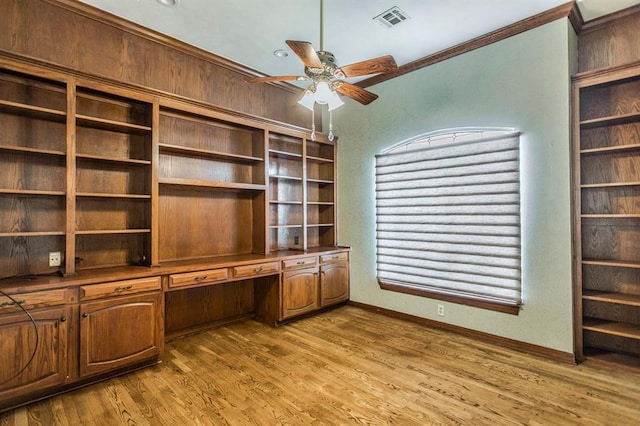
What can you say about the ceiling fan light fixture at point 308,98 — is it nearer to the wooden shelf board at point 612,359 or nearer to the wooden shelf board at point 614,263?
the wooden shelf board at point 614,263

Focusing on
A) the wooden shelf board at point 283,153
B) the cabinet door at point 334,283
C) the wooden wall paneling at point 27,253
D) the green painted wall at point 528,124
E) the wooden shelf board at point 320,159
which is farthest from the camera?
the wooden shelf board at point 320,159

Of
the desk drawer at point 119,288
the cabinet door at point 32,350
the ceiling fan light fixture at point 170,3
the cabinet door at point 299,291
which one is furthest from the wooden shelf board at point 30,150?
the cabinet door at point 299,291

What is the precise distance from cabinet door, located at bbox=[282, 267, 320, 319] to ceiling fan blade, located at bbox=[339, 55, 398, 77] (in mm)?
2385

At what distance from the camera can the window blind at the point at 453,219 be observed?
3.18 meters

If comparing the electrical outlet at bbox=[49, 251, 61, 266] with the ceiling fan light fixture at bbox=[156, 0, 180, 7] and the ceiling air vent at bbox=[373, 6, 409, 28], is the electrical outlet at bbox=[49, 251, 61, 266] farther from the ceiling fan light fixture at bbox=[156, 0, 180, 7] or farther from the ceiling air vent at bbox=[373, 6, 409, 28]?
the ceiling air vent at bbox=[373, 6, 409, 28]

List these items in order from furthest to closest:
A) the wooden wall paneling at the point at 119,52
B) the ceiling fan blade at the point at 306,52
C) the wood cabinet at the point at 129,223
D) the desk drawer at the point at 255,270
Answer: the desk drawer at the point at 255,270
the wooden wall paneling at the point at 119,52
the wood cabinet at the point at 129,223
the ceiling fan blade at the point at 306,52

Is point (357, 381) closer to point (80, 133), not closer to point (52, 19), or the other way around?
point (80, 133)

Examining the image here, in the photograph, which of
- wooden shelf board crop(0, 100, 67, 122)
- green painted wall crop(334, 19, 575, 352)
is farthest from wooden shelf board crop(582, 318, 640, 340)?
wooden shelf board crop(0, 100, 67, 122)

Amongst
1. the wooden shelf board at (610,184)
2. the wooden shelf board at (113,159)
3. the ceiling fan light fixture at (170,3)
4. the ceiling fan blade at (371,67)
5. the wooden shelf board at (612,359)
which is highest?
the ceiling fan light fixture at (170,3)

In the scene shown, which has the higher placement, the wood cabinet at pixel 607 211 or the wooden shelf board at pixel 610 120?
the wooden shelf board at pixel 610 120

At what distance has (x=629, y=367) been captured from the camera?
8.82 ft

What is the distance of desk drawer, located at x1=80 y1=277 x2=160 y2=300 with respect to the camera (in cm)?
246

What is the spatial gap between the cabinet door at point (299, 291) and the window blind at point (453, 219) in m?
0.90

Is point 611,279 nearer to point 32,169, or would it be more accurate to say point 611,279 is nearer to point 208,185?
point 208,185
